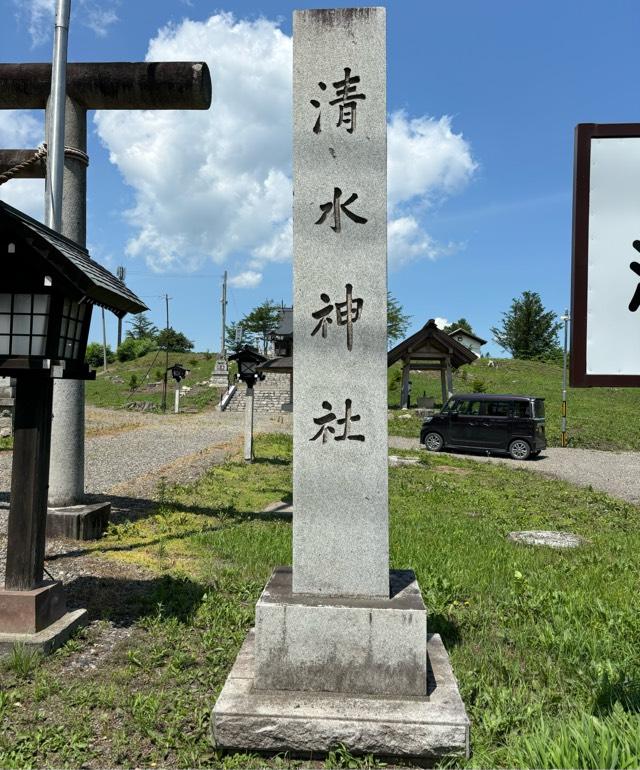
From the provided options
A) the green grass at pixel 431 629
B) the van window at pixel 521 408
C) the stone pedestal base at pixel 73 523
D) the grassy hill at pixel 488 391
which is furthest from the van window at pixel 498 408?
the stone pedestal base at pixel 73 523

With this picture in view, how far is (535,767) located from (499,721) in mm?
528

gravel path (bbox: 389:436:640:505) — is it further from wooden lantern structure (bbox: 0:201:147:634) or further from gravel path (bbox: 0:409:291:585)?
wooden lantern structure (bbox: 0:201:147:634)

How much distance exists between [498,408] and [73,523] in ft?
44.6

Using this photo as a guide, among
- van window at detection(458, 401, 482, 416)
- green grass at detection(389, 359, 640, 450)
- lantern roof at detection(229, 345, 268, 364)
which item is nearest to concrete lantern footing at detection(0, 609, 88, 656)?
lantern roof at detection(229, 345, 268, 364)

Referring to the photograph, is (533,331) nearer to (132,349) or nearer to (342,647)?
(132,349)

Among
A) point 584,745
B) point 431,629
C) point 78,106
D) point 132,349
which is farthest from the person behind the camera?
point 132,349

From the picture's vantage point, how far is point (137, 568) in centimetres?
580

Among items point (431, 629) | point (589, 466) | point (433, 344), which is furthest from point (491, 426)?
point (431, 629)

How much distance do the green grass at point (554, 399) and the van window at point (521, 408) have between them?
4.03 meters

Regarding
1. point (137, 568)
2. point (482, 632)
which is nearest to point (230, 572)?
point (137, 568)

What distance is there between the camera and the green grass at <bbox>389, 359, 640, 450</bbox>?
21.9 metres

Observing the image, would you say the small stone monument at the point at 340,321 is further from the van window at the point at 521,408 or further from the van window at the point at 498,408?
the van window at the point at 498,408

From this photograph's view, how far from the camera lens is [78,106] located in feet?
23.3

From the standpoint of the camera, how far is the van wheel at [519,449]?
17.0 m
